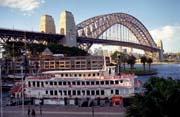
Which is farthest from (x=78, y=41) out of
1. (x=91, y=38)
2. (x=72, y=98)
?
(x=72, y=98)

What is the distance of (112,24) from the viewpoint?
535 feet

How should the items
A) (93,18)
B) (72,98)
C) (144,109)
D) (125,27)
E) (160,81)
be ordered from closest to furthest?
(144,109)
(160,81)
(72,98)
(93,18)
(125,27)

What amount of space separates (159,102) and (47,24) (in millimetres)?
125255

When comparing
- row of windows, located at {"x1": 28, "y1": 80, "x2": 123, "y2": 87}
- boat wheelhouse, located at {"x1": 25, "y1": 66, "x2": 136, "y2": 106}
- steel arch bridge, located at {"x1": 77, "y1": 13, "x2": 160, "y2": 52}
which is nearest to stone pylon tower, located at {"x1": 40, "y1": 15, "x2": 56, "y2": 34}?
steel arch bridge, located at {"x1": 77, "y1": 13, "x2": 160, "y2": 52}

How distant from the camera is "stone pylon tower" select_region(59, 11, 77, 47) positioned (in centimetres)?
13446

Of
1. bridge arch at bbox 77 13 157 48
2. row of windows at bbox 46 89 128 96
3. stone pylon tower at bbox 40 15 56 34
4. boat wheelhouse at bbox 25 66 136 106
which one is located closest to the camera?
boat wheelhouse at bbox 25 66 136 106

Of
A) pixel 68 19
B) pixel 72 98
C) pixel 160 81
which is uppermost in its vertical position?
pixel 68 19

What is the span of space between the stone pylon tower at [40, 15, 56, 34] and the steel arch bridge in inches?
419

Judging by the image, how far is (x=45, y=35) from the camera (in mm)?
124438

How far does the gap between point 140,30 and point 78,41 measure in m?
55.2

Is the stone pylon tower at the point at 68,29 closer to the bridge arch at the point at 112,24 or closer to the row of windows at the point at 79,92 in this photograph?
the bridge arch at the point at 112,24

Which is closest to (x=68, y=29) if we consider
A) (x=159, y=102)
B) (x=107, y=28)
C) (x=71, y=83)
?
(x=107, y=28)

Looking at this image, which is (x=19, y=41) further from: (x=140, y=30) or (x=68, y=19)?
(x=140, y=30)

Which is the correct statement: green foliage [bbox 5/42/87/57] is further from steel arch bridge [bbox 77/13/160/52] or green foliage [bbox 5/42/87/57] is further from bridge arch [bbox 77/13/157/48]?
bridge arch [bbox 77/13/157/48]
